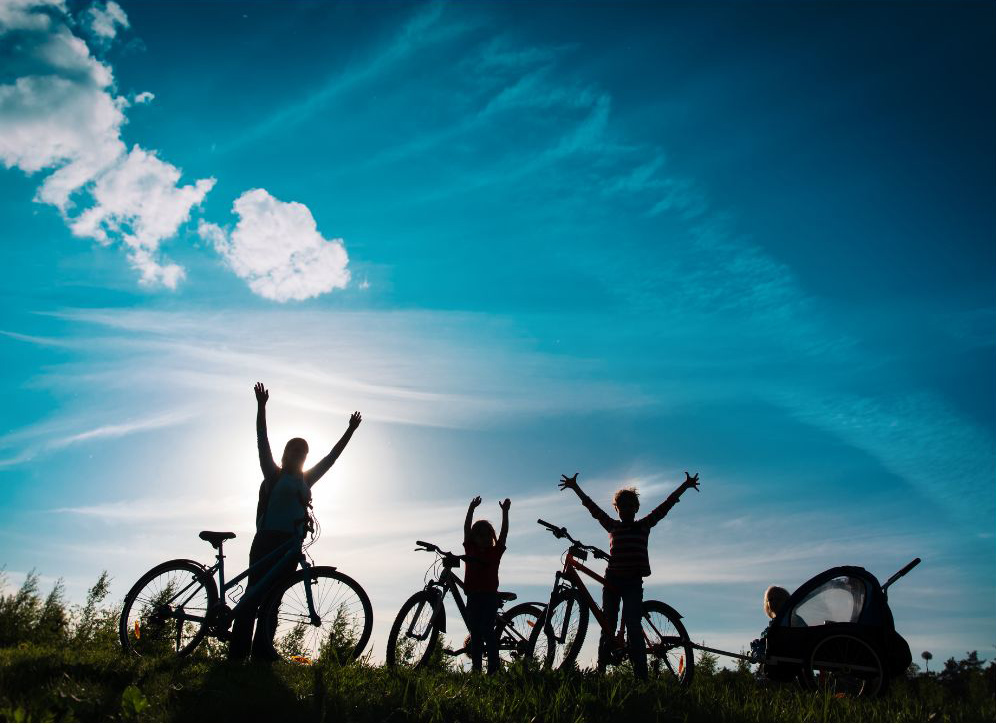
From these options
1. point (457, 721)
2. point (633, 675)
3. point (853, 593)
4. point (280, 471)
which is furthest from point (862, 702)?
point (280, 471)

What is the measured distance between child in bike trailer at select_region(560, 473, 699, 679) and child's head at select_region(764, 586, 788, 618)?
100 inches

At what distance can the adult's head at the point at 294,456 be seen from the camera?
28.7 feet

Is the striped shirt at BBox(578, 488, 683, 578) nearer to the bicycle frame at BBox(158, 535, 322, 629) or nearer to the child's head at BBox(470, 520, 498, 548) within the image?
the child's head at BBox(470, 520, 498, 548)

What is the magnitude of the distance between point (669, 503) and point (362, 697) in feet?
17.2

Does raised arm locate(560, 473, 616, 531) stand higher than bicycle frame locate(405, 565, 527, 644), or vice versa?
raised arm locate(560, 473, 616, 531)

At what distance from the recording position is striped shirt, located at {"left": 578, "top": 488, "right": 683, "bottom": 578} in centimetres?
943

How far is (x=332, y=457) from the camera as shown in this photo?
9.09 meters

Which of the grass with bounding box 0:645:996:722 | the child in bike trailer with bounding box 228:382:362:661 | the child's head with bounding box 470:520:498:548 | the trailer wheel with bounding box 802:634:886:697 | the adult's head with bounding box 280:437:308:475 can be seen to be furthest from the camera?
the child's head with bounding box 470:520:498:548

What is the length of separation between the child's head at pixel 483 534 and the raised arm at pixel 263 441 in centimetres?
273

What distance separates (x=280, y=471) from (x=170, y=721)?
385 cm

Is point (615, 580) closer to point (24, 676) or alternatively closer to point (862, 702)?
point (862, 702)

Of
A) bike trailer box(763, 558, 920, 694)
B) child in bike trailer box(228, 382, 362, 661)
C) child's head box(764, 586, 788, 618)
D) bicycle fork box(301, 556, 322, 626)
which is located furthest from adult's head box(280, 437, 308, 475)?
child's head box(764, 586, 788, 618)

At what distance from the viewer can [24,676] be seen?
627cm

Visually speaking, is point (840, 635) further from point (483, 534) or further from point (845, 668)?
point (483, 534)
